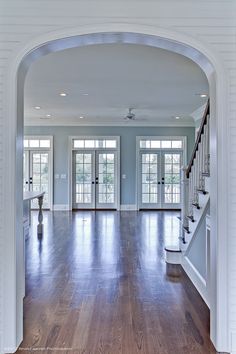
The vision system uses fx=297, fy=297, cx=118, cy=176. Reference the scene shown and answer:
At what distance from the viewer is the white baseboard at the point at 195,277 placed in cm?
317

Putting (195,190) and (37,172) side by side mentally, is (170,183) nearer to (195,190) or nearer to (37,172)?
(37,172)

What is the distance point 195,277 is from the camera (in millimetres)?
3557

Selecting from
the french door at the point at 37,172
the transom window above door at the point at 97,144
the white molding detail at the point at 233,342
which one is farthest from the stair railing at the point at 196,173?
the french door at the point at 37,172

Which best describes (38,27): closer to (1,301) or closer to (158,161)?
(1,301)

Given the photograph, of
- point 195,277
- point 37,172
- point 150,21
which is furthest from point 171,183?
point 150,21

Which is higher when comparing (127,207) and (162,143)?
(162,143)

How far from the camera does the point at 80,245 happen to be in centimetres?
542

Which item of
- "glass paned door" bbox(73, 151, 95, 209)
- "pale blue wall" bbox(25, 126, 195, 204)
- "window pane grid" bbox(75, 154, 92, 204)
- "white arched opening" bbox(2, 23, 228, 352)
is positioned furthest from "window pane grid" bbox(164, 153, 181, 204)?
"white arched opening" bbox(2, 23, 228, 352)

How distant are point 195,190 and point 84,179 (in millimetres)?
6599

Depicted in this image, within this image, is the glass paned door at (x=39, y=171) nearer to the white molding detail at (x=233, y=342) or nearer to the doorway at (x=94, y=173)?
the doorway at (x=94, y=173)

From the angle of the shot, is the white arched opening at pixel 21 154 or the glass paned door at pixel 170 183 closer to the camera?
the white arched opening at pixel 21 154

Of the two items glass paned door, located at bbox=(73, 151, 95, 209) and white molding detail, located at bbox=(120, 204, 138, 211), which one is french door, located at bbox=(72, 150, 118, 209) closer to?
glass paned door, located at bbox=(73, 151, 95, 209)

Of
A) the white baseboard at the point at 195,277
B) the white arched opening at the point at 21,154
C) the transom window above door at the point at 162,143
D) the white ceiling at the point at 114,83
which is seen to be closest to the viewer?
the white arched opening at the point at 21,154

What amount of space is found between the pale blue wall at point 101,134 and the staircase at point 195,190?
18.4 ft
